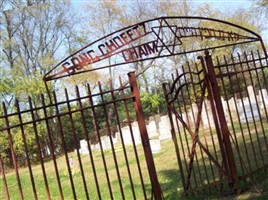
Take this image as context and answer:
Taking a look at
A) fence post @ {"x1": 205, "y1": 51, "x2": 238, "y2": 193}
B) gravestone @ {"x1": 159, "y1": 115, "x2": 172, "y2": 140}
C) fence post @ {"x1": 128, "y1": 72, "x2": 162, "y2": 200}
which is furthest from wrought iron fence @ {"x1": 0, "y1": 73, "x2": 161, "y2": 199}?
gravestone @ {"x1": 159, "y1": 115, "x2": 172, "y2": 140}

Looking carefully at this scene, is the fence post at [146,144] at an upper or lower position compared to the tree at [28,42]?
lower

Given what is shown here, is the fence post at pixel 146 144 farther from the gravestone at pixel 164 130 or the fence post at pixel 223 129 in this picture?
the gravestone at pixel 164 130

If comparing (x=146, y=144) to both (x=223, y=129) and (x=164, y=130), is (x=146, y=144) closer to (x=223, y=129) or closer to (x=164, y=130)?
(x=223, y=129)

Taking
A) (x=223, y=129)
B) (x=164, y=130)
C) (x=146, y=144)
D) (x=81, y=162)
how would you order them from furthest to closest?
(x=164, y=130) < (x=223, y=129) < (x=81, y=162) < (x=146, y=144)

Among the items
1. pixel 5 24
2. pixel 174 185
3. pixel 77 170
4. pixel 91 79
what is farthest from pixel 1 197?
pixel 5 24

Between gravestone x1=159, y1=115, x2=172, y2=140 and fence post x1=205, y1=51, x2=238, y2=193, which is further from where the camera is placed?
gravestone x1=159, y1=115, x2=172, y2=140

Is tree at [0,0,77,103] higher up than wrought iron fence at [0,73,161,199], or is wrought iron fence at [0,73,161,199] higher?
tree at [0,0,77,103]

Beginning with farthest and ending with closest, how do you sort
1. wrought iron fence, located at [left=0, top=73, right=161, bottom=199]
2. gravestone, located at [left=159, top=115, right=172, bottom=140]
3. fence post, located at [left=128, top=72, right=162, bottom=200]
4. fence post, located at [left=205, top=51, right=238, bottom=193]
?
1. gravestone, located at [left=159, top=115, right=172, bottom=140]
2. fence post, located at [left=205, top=51, right=238, bottom=193]
3. fence post, located at [left=128, top=72, right=162, bottom=200]
4. wrought iron fence, located at [left=0, top=73, right=161, bottom=199]

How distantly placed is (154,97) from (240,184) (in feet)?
109

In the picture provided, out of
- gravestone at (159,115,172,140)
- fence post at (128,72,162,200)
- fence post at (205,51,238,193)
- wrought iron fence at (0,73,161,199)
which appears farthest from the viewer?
gravestone at (159,115,172,140)

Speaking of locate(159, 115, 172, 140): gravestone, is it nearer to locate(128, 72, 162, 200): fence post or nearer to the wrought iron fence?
the wrought iron fence

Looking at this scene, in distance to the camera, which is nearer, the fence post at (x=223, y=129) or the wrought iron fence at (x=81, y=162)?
the wrought iron fence at (x=81, y=162)

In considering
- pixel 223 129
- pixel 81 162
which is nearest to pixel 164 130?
pixel 223 129

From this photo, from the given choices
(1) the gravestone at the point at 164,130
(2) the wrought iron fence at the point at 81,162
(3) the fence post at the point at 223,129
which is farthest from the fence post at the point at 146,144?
(1) the gravestone at the point at 164,130
